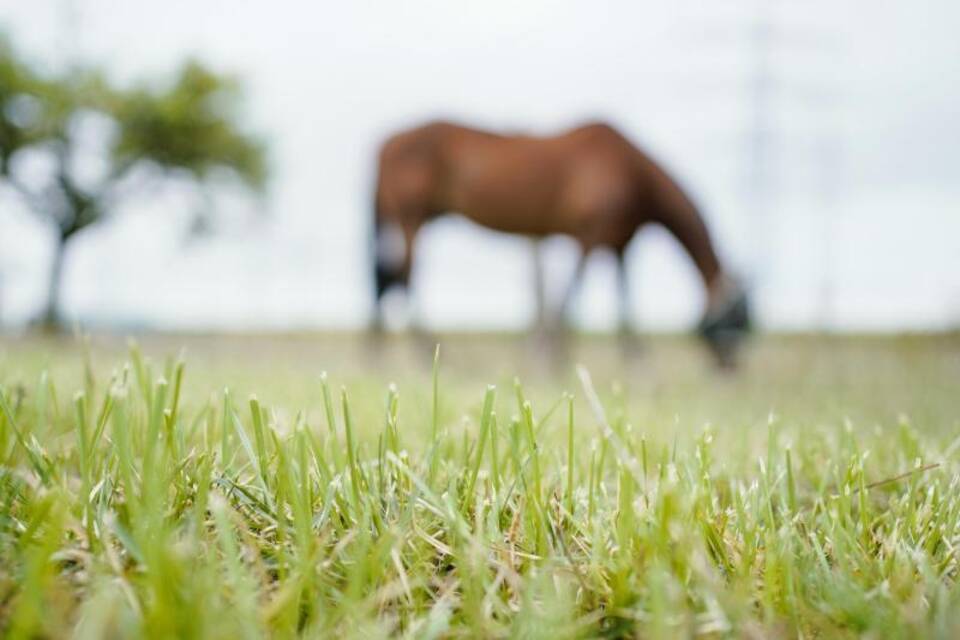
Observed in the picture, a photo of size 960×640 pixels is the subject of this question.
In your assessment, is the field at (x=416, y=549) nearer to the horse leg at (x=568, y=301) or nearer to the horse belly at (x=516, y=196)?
the horse leg at (x=568, y=301)

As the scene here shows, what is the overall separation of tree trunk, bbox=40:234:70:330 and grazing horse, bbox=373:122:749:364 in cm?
1283

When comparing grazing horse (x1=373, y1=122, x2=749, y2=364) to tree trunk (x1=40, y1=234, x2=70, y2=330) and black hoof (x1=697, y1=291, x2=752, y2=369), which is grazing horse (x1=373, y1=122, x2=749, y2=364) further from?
tree trunk (x1=40, y1=234, x2=70, y2=330)

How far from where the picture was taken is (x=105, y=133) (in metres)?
19.1

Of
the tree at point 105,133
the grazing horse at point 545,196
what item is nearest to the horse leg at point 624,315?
the grazing horse at point 545,196

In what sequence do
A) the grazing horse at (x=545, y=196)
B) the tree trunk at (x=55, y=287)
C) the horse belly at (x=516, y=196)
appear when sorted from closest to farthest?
the grazing horse at (x=545, y=196)
the horse belly at (x=516, y=196)
the tree trunk at (x=55, y=287)

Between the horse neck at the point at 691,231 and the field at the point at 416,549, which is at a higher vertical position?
the horse neck at the point at 691,231

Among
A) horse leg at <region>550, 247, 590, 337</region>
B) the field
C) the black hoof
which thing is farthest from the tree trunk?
the field

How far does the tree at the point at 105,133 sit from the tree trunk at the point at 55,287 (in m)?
0.02

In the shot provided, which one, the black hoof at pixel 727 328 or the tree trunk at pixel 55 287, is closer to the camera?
the black hoof at pixel 727 328

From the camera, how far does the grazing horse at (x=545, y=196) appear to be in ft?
24.6

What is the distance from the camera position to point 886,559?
82cm

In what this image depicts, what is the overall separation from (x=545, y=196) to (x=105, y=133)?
15393 mm

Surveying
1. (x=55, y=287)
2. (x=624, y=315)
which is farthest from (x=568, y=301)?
(x=55, y=287)

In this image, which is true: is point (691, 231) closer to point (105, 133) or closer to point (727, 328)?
point (727, 328)
